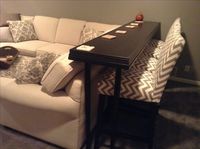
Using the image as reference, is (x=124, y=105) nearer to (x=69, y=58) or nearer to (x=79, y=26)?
(x=69, y=58)

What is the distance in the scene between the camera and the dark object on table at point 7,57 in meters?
2.26

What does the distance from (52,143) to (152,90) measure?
102 cm

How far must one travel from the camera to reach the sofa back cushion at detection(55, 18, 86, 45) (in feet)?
12.2

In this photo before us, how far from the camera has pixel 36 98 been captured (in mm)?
1862

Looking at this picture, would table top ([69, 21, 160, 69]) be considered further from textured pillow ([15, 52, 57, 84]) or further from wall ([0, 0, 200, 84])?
wall ([0, 0, 200, 84])

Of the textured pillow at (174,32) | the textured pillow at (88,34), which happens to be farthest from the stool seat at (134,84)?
the textured pillow at (88,34)

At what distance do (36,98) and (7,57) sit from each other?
2.57 ft

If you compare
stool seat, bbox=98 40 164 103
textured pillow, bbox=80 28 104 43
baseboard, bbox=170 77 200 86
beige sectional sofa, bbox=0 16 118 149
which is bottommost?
baseboard, bbox=170 77 200 86

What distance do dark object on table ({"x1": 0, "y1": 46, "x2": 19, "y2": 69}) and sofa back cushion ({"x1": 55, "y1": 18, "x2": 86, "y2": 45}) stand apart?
1.26m

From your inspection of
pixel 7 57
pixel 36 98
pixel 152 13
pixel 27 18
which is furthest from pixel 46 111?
pixel 27 18

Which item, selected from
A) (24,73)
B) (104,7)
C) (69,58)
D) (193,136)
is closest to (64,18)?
(104,7)

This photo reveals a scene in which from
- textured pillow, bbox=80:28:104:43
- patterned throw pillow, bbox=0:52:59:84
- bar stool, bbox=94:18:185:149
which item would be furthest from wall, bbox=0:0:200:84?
patterned throw pillow, bbox=0:52:59:84

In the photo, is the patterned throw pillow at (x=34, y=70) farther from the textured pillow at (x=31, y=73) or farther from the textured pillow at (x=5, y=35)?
the textured pillow at (x=5, y=35)

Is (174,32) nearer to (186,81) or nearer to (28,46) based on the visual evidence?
(186,81)
